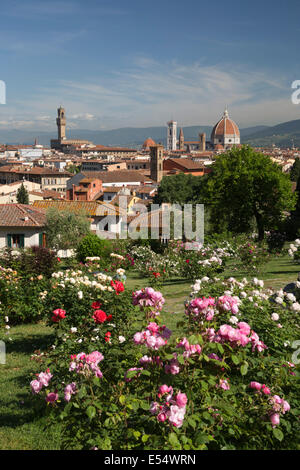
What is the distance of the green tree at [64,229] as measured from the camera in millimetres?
24625

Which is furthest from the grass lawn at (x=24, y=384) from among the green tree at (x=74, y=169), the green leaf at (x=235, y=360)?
the green tree at (x=74, y=169)

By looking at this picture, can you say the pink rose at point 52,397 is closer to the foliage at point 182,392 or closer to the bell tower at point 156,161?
the foliage at point 182,392

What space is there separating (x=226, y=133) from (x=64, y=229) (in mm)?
178853

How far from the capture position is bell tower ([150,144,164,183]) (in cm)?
8625

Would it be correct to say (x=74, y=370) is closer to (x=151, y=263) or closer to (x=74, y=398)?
(x=74, y=398)

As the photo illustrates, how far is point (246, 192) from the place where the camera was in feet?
71.9

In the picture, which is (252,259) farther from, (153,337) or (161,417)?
(161,417)

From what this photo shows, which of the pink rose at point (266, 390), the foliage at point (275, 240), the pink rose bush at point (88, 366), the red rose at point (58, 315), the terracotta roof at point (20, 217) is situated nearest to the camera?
the pink rose at point (266, 390)

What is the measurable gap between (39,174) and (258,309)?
95.4m

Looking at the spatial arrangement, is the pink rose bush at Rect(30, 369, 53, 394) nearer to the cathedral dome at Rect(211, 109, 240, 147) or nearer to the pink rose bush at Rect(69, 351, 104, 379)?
the pink rose bush at Rect(69, 351, 104, 379)

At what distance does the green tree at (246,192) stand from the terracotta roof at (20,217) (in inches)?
413

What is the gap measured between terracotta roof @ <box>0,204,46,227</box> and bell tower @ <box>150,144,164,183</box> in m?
61.2

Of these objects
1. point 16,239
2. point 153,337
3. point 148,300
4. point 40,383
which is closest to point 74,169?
point 16,239

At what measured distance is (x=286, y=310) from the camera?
16.8 ft
